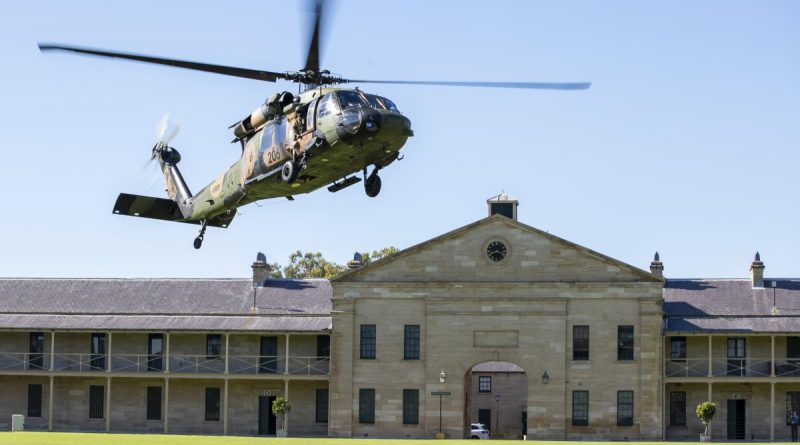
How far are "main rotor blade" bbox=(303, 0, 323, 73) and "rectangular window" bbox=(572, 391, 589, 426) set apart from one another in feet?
103

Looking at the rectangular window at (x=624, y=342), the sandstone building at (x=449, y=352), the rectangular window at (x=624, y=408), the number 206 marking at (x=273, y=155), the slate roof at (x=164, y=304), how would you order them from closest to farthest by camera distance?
the number 206 marking at (x=273, y=155), the rectangular window at (x=624, y=408), the sandstone building at (x=449, y=352), the rectangular window at (x=624, y=342), the slate roof at (x=164, y=304)

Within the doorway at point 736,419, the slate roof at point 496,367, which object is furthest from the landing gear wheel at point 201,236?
the slate roof at point 496,367

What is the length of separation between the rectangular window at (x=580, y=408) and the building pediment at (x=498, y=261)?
472 cm

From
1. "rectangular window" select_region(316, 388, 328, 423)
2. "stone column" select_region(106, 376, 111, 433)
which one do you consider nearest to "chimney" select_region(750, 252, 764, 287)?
"rectangular window" select_region(316, 388, 328, 423)

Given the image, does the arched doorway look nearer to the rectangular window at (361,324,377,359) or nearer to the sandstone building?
the sandstone building

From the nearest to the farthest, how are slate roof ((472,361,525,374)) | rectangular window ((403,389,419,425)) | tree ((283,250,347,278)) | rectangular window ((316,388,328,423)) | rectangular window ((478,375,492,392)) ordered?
1. rectangular window ((403,389,419,425))
2. rectangular window ((316,388,328,423))
3. slate roof ((472,361,525,374))
4. rectangular window ((478,375,492,392))
5. tree ((283,250,347,278))

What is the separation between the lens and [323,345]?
67.3 m

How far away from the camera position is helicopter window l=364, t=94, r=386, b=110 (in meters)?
33.7

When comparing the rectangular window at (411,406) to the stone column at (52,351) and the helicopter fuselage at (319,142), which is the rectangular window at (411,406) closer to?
the stone column at (52,351)

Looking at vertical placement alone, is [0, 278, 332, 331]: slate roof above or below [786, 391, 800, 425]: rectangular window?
above

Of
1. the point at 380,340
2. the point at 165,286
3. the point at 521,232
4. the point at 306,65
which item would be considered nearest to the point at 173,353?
the point at 165,286

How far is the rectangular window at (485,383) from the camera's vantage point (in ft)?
247

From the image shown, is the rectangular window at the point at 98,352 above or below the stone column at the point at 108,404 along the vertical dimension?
above

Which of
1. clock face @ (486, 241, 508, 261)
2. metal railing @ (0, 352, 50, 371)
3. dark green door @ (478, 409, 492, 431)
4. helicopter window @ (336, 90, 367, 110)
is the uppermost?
helicopter window @ (336, 90, 367, 110)
